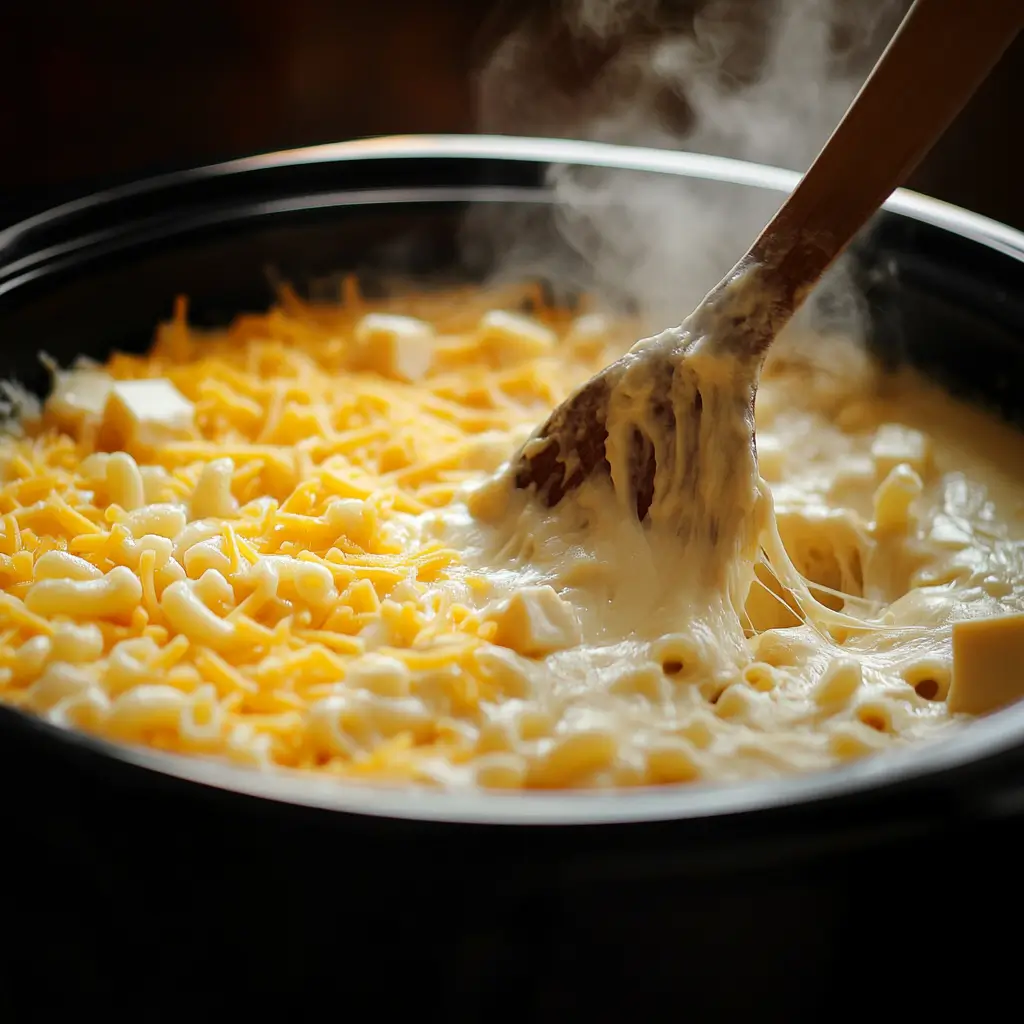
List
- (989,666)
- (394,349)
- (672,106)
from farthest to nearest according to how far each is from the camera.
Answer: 1. (672,106)
2. (394,349)
3. (989,666)

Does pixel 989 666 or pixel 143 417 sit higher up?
pixel 143 417

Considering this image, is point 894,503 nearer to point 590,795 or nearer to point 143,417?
point 590,795

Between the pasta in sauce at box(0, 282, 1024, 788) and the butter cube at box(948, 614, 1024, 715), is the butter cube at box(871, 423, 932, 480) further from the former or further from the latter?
the butter cube at box(948, 614, 1024, 715)

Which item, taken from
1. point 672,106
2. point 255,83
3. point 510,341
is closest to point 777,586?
point 510,341

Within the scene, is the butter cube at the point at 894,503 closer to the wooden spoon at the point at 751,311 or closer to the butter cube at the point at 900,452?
the butter cube at the point at 900,452

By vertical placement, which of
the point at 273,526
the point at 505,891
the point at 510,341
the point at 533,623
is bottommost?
the point at 505,891

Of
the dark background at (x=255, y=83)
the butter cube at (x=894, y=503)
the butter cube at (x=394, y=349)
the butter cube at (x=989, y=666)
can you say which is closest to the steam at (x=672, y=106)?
the dark background at (x=255, y=83)

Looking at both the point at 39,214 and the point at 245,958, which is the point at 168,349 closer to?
the point at 39,214
